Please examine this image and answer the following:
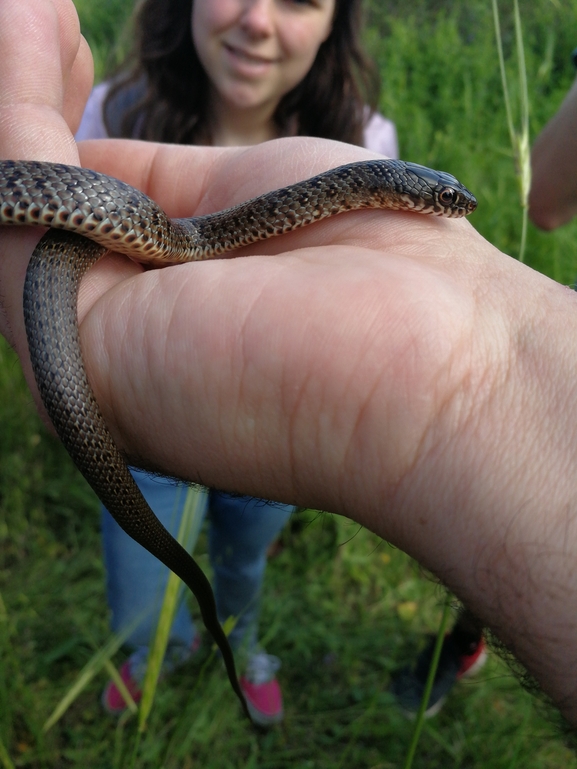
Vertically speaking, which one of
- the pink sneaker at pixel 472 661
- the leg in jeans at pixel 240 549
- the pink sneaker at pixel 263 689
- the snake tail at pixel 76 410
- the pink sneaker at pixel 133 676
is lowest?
the pink sneaker at pixel 133 676

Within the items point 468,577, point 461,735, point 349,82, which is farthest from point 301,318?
point 349,82

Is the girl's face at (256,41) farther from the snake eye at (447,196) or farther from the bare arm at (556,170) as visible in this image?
the snake eye at (447,196)

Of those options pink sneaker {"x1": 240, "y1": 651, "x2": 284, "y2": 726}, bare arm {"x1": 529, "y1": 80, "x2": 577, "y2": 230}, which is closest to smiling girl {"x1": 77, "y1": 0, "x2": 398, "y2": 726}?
pink sneaker {"x1": 240, "y1": 651, "x2": 284, "y2": 726}

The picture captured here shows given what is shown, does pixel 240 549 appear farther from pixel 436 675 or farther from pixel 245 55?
pixel 245 55

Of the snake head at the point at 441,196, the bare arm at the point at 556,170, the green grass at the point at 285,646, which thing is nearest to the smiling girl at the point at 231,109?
the green grass at the point at 285,646

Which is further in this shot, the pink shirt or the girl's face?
the pink shirt

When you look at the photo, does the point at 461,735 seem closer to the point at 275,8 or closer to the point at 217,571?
the point at 217,571

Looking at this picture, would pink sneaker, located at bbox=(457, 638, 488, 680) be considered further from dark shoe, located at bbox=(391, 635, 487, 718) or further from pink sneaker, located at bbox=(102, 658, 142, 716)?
pink sneaker, located at bbox=(102, 658, 142, 716)
